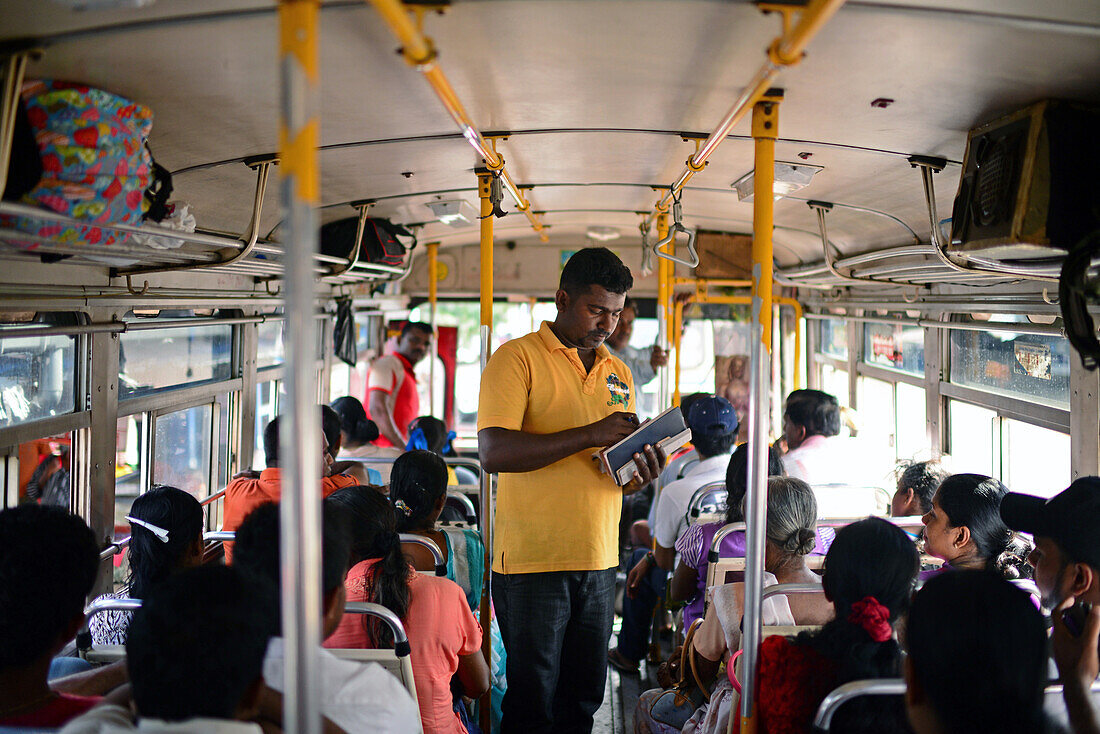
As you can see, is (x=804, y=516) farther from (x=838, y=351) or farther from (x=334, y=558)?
(x=838, y=351)

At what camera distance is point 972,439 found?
15.2 feet

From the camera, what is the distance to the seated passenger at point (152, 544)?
2.62 m

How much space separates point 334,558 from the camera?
190cm

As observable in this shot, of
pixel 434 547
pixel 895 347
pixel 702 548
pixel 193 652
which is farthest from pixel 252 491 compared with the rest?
pixel 895 347

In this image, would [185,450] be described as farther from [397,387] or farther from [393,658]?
[393,658]

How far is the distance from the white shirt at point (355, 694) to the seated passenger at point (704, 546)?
1.91m

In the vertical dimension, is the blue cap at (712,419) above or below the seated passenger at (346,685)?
above

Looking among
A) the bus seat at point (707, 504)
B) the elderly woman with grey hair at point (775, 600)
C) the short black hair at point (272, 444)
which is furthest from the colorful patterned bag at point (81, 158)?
the bus seat at point (707, 504)

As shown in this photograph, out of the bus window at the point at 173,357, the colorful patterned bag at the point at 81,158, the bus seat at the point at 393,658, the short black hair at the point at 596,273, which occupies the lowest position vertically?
the bus seat at the point at 393,658

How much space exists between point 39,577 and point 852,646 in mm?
1866

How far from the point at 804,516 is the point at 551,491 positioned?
94cm

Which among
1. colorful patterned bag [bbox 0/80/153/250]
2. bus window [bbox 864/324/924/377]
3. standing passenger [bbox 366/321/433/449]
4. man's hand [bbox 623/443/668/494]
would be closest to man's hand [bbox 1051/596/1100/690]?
man's hand [bbox 623/443/668/494]

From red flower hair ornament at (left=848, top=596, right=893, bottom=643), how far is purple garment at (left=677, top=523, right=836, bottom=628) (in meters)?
1.39

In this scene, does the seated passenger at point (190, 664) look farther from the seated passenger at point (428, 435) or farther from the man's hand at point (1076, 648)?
the seated passenger at point (428, 435)
